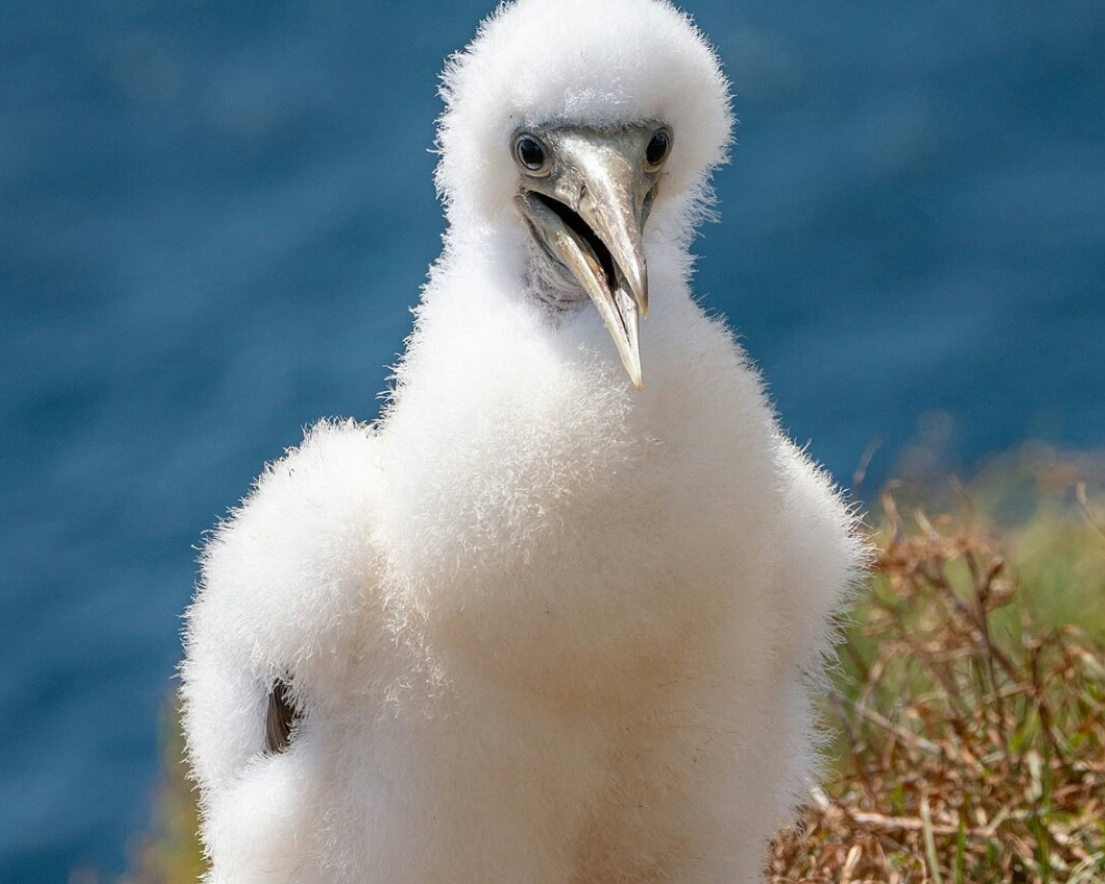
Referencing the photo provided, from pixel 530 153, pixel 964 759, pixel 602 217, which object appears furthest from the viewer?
pixel 964 759

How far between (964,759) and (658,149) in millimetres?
1799

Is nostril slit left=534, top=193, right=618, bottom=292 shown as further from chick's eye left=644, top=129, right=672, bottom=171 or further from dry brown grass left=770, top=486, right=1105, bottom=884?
dry brown grass left=770, top=486, right=1105, bottom=884

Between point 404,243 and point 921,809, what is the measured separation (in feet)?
32.5

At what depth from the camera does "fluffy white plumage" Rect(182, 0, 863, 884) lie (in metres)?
2.96

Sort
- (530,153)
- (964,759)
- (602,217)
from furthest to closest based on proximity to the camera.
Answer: (964,759) < (530,153) < (602,217)

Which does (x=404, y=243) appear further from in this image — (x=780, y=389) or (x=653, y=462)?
(x=653, y=462)

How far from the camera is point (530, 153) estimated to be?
10.3 ft

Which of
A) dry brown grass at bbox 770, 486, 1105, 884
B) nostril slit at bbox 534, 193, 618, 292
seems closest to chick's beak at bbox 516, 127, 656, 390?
nostril slit at bbox 534, 193, 618, 292

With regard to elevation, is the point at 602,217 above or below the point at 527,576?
above

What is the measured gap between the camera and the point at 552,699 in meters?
3.07

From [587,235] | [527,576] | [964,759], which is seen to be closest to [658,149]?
[587,235]

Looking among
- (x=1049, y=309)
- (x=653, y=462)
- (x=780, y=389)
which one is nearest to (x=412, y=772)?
(x=653, y=462)

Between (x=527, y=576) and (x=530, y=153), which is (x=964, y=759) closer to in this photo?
(x=527, y=576)

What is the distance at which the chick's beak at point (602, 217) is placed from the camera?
2.88m
